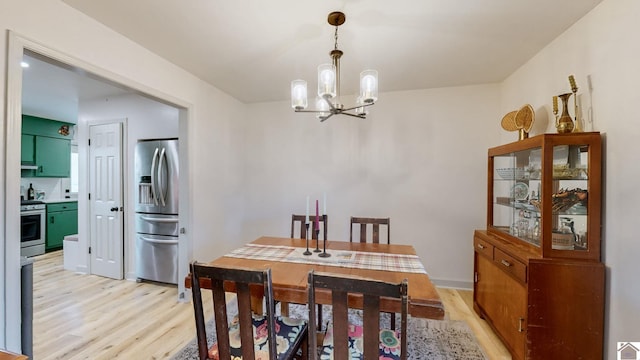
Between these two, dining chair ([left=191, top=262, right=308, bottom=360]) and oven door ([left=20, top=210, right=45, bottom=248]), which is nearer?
dining chair ([left=191, top=262, right=308, bottom=360])

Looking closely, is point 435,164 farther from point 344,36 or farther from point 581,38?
point 344,36

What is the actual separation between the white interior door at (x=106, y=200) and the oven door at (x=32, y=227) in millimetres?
1797

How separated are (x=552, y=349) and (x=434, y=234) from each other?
1699 millimetres

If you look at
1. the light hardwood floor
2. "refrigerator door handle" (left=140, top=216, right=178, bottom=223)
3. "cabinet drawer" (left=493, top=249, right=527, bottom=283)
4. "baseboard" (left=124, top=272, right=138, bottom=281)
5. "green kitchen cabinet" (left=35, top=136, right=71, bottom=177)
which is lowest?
the light hardwood floor

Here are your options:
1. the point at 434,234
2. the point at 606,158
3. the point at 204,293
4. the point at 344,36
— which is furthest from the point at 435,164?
the point at 204,293

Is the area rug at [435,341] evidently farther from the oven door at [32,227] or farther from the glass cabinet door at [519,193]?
the oven door at [32,227]

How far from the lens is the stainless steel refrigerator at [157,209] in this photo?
334 centimetres

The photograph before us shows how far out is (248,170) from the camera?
409 centimetres

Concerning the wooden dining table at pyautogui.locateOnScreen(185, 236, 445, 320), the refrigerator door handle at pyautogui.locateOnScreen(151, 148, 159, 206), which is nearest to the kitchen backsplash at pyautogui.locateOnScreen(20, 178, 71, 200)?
the refrigerator door handle at pyautogui.locateOnScreen(151, 148, 159, 206)

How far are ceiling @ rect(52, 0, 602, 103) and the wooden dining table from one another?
1.74 meters

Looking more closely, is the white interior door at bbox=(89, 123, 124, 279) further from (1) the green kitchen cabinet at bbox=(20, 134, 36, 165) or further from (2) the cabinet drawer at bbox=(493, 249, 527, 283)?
(2) the cabinet drawer at bbox=(493, 249, 527, 283)

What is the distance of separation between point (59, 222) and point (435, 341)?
642 centimetres

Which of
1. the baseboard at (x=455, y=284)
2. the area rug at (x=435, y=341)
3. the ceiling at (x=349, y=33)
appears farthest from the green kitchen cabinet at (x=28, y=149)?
the baseboard at (x=455, y=284)

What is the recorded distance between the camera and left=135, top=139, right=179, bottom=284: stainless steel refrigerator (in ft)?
11.0
